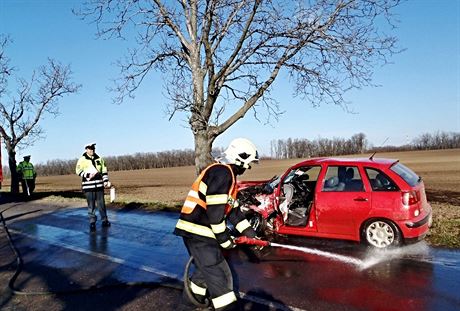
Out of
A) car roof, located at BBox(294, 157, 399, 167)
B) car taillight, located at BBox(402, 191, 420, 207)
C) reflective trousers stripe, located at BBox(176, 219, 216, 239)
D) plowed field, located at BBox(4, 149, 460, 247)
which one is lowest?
plowed field, located at BBox(4, 149, 460, 247)

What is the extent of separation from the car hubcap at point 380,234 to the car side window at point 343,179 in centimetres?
68

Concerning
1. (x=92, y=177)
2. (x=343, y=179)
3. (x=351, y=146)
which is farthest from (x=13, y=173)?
(x=351, y=146)

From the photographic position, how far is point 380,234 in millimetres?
6820

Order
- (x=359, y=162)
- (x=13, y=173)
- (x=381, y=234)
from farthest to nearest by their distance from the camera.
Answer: (x=13, y=173)
(x=359, y=162)
(x=381, y=234)

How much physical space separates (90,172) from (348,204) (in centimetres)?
632

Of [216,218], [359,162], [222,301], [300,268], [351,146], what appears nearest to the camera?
[216,218]

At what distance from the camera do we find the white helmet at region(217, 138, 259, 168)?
4.17 metres

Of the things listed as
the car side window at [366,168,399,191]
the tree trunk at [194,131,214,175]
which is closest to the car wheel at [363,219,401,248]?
the car side window at [366,168,399,191]

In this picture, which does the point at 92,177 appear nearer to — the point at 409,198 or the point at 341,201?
the point at 341,201

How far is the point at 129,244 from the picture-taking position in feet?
26.7

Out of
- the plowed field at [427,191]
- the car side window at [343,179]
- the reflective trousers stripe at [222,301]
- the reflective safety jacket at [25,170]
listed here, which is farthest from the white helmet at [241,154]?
the reflective safety jacket at [25,170]

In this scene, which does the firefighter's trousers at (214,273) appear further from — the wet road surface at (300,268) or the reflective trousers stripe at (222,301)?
the wet road surface at (300,268)

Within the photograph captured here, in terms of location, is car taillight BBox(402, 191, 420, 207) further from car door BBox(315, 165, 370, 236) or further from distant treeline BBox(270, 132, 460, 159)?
distant treeline BBox(270, 132, 460, 159)

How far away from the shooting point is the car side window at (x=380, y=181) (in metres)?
6.82
